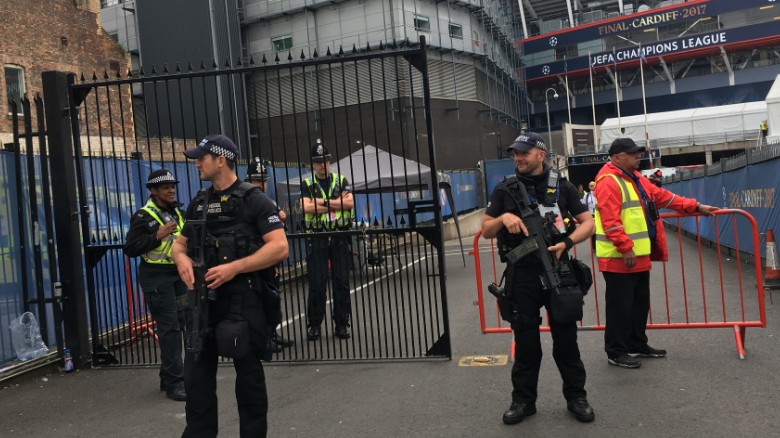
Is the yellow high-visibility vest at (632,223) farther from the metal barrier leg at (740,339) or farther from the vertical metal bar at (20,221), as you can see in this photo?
the vertical metal bar at (20,221)

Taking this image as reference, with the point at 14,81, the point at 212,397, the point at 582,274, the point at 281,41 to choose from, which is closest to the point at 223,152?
the point at 212,397

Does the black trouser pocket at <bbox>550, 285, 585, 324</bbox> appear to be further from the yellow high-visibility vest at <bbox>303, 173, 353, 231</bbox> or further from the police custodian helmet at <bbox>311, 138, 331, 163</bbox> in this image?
the police custodian helmet at <bbox>311, 138, 331, 163</bbox>

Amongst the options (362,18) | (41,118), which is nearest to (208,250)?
(41,118)

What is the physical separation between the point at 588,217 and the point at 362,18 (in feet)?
123

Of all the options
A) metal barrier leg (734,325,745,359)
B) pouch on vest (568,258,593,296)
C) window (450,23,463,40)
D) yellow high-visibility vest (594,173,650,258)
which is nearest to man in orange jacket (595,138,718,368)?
yellow high-visibility vest (594,173,650,258)

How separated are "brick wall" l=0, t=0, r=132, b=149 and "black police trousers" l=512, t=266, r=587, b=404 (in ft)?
71.1

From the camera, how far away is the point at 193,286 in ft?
12.7

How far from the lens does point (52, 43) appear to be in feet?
87.5

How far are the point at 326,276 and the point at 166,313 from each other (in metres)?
2.10

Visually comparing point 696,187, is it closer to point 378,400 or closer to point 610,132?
point 378,400

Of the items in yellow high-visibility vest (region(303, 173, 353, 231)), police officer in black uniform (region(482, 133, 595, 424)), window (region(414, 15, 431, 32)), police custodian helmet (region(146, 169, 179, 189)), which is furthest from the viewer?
window (region(414, 15, 431, 32))

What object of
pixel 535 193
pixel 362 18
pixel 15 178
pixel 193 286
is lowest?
pixel 193 286

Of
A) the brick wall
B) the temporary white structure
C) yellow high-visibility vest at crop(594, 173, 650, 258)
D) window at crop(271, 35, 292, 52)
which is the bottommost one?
yellow high-visibility vest at crop(594, 173, 650, 258)

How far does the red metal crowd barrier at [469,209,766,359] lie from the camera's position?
6274 mm
